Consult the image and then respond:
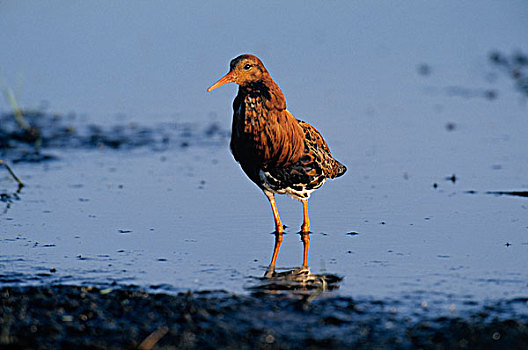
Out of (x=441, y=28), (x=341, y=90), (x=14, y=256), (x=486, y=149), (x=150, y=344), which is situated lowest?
(x=150, y=344)

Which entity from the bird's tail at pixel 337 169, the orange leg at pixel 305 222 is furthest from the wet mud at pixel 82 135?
the orange leg at pixel 305 222

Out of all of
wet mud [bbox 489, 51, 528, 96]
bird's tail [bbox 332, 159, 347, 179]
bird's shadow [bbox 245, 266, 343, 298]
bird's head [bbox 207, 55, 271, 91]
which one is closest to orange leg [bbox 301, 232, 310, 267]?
bird's shadow [bbox 245, 266, 343, 298]

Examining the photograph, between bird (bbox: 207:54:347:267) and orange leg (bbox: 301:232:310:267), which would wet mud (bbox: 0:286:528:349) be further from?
bird (bbox: 207:54:347:267)

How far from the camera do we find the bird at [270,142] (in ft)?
24.5

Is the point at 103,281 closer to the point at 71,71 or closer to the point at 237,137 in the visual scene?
the point at 237,137

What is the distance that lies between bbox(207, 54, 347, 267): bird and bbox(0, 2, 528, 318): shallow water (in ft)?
1.48

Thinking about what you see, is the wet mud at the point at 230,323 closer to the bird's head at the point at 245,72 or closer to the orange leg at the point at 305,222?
the orange leg at the point at 305,222

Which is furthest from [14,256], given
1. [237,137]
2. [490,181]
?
[490,181]

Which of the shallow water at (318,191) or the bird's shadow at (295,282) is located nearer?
the bird's shadow at (295,282)

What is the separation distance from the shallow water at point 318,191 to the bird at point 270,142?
450mm

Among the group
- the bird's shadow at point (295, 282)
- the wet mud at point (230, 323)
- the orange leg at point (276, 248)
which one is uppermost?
the orange leg at point (276, 248)

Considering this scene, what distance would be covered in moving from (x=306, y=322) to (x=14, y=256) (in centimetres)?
287

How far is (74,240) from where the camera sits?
307 inches

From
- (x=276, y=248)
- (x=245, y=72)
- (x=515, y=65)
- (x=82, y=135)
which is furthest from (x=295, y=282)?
(x=515, y=65)
